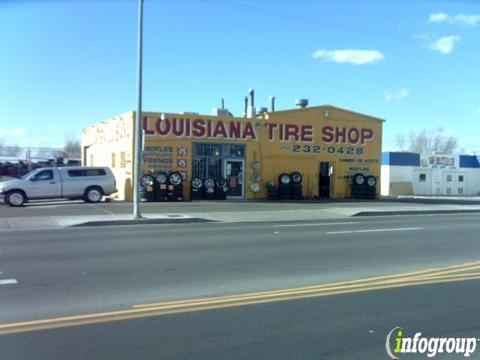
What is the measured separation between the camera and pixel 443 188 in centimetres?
4391

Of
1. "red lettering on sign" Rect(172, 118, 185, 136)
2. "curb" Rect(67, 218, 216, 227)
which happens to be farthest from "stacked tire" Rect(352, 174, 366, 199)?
"curb" Rect(67, 218, 216, 227)

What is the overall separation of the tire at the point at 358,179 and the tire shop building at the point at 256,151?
6 centimetres

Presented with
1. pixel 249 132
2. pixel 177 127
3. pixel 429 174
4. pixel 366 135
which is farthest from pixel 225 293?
pixel 429 174

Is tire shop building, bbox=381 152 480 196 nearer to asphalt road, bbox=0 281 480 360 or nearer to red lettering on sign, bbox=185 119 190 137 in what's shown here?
red lettering on sign, bbox=185 119 190 137

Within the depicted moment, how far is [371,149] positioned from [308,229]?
1741 centimetres

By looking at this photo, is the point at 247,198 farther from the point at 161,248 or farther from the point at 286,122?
the point at 161,248

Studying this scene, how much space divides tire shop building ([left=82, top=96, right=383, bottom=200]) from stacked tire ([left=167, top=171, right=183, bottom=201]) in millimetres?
95

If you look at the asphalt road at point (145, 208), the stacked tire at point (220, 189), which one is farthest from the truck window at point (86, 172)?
the stacked tire at point (220, 189)

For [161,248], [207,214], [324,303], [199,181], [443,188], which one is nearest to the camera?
[324,303]

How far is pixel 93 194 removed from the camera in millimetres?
24234

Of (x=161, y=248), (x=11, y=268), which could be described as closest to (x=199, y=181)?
(x=161, y=248)

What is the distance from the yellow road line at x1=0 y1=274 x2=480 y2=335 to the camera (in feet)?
19.0

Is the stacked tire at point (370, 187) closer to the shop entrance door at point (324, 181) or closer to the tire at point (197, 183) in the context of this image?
the shop entrance door at point (324, 181)

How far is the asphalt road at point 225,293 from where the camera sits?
5.29 m
